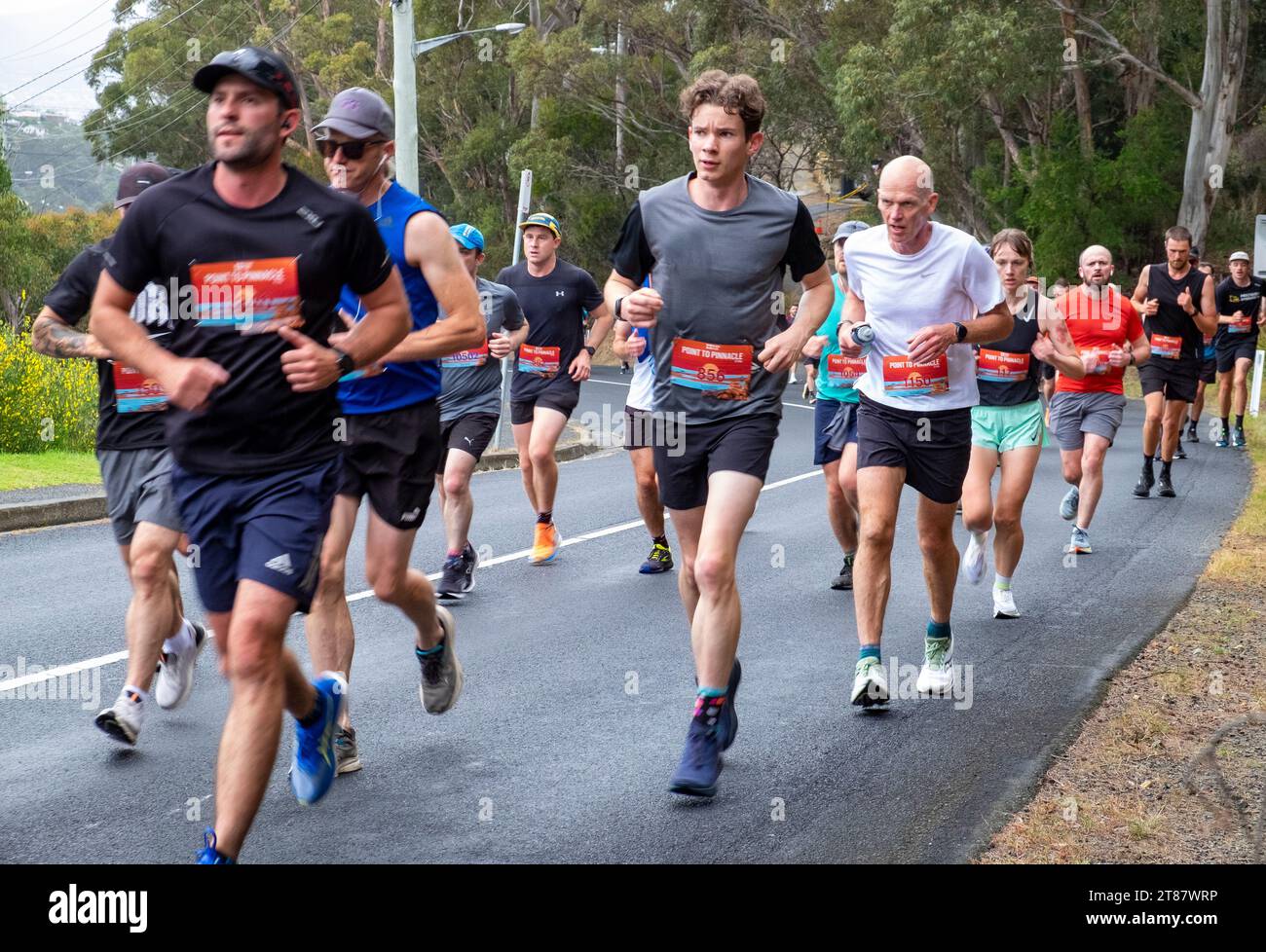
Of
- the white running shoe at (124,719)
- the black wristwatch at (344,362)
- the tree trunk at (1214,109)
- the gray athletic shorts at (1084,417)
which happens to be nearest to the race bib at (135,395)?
the white running shoe at (124,719)

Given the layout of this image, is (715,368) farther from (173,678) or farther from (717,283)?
(173,678)

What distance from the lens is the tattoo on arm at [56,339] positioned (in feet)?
20.3

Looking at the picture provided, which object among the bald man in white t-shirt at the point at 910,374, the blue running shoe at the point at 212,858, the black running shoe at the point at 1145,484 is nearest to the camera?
the blue running shoe at the point at 212,858

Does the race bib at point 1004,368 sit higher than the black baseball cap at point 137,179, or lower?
lower

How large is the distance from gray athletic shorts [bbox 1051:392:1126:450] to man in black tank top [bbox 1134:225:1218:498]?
11.2ft

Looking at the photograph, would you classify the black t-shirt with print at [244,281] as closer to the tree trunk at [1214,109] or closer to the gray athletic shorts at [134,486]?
the gray athletic shorts at [134,486]

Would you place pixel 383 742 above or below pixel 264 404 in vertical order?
below

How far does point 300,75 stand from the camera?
54.4m

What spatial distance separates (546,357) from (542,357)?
3cm

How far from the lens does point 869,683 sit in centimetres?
666

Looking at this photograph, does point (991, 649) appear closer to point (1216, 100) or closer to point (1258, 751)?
point (1258, 751)

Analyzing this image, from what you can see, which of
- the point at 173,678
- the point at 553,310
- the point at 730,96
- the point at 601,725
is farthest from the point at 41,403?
the point at 730,96

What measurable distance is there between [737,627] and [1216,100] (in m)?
32.0

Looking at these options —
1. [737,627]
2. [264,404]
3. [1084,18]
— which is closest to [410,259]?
[264,404]
